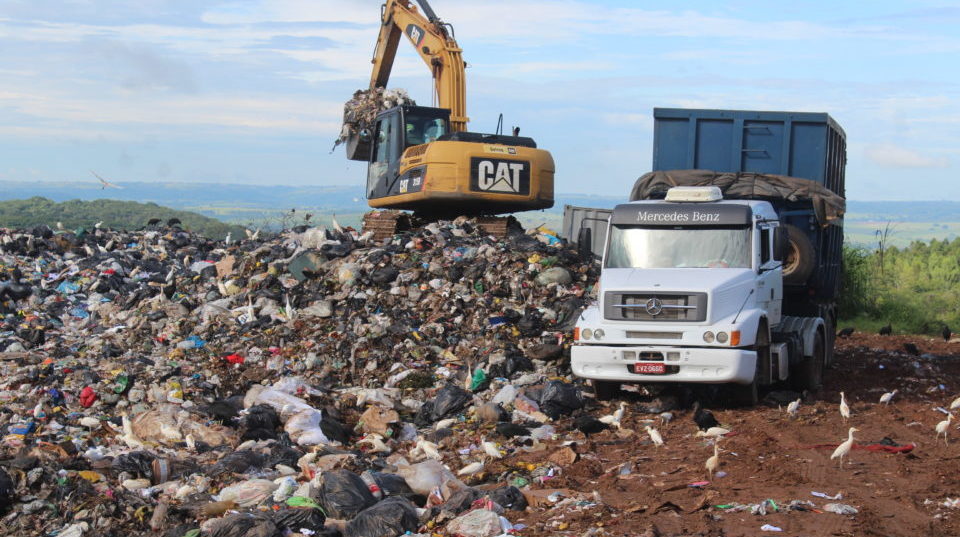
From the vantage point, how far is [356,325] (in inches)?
511

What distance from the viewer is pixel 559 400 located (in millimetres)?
10039

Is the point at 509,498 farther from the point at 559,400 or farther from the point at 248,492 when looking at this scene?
the point at 559,400

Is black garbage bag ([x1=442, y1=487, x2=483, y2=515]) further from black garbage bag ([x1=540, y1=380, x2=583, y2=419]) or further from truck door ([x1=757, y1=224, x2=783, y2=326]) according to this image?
truck door ([x1=757, y1=224, x2=783, y2=326])

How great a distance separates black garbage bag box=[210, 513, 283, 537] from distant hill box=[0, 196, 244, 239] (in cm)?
2337

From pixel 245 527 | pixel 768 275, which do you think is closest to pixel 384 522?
pixel 245 527

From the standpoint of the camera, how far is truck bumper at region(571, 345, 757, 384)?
9.42 metres

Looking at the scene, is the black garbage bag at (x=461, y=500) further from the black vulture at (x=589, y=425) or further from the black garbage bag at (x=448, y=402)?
the black garbage bag at (x=448, y=402)

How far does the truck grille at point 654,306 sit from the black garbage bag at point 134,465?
14.4 ft

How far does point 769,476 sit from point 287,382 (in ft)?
17.5

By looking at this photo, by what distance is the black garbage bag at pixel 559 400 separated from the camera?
9.99m

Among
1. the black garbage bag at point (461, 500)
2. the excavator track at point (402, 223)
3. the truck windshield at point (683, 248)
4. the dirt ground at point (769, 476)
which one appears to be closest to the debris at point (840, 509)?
the dirt ground at point (769, 476)

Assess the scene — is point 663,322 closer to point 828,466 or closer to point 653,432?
point 653,432

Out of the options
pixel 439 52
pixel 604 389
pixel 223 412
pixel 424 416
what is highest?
pixel 439 52

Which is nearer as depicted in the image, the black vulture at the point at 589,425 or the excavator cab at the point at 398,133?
the black vulture at the point at 589,425
